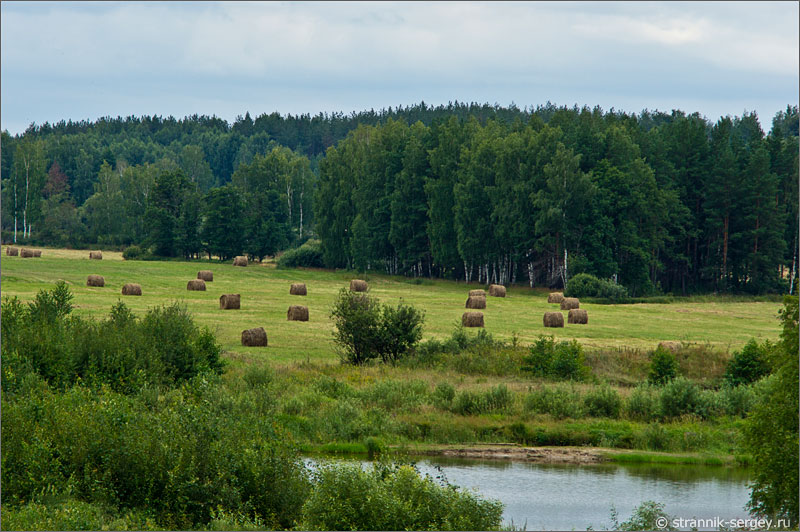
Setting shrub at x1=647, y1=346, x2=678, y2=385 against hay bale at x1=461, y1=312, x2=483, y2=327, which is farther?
hay bale at x1=461, y1=312, x2=483, y2=327

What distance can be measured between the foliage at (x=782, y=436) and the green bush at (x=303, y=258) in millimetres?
99458

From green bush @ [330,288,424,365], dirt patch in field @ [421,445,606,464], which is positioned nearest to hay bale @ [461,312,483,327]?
green bush @ [330,288,424,365]

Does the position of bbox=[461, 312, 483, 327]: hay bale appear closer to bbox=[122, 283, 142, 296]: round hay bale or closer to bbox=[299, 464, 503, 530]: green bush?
bbox=[122, 283, 142, 296]: round hay bale

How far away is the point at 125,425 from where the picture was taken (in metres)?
22.9

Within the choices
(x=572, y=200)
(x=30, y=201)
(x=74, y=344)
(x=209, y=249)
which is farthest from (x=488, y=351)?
(x=30, y=201)

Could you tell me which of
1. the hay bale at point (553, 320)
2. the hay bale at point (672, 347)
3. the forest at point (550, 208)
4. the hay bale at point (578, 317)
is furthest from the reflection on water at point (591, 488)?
the forest at point (550, 208)

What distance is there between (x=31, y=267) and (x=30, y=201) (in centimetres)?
7067

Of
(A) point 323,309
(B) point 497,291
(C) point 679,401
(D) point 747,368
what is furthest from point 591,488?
(B) point 497,291

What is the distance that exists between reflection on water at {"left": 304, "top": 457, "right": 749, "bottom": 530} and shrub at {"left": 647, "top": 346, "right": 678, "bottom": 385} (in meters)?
11.0

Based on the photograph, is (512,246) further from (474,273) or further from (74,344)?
(74,344)

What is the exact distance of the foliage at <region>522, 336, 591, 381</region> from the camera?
135 feet

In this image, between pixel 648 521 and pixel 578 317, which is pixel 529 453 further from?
pixel 578 317

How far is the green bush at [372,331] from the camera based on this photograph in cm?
4447

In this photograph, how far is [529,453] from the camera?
31.3 meters
